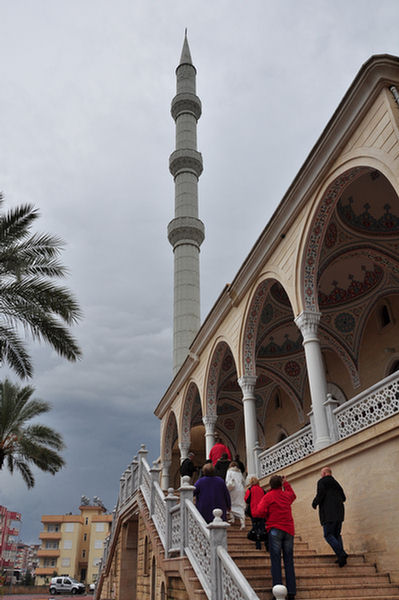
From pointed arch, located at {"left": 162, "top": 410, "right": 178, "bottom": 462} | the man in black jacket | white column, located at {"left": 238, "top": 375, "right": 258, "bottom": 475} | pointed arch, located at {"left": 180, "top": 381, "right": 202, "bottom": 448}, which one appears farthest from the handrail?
pointed arch, located at {"left": 162, "top": 410, "right": 178, "bottom": 462}

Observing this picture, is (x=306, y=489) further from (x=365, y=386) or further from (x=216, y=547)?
(x=365, y=386)

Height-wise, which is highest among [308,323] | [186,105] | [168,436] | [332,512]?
[186,105]

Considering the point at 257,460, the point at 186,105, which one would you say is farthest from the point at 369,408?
the point at 186,105

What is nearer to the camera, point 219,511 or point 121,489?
point 219,511

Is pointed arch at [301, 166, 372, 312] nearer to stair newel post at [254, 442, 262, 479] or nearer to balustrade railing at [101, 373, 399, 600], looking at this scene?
balustrade railing at [101, 373, 399, 600]

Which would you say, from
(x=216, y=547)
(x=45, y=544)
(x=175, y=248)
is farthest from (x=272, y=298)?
(x=45, y=544)

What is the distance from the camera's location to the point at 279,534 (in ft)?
17.2

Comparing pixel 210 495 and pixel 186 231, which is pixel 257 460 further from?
pixel 186 231

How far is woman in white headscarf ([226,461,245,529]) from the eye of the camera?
7.86 metres

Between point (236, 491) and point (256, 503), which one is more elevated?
point (236, 491)

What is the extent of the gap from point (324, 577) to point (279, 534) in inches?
40.1

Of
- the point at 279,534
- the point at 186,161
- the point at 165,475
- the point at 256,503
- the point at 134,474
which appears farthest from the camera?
the point at 186,161

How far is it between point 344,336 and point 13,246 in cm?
894

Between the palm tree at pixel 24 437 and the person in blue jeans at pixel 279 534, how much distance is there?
13502 mm
